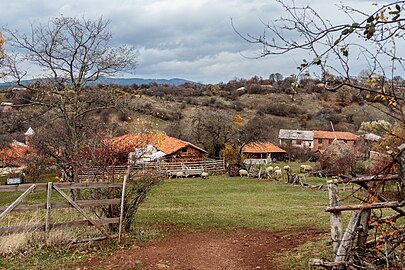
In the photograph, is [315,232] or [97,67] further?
[97,67]

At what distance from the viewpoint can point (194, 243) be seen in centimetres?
1065

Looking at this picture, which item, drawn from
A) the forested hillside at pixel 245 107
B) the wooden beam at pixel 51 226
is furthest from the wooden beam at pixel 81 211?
the forested hillside at pixel 245 107

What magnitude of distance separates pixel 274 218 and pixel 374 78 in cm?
1093

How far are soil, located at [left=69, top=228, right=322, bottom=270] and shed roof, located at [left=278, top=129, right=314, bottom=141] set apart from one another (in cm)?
6526

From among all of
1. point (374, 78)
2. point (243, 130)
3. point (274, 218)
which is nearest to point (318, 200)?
point (274, 218)

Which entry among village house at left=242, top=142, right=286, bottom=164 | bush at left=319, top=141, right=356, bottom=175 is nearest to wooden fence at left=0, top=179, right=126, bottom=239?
bush at left=319, top=141, right=356, bottom=175

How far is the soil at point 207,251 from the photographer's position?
27.5 feet

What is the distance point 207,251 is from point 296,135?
68.9m

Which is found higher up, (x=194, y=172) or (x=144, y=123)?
(x=144, y=123)

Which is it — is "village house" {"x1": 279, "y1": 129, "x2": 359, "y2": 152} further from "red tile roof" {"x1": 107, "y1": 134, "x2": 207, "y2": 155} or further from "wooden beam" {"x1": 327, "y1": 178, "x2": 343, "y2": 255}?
"wooden beam" {"x1": 327, "y1": 178, "x2": 343, "y2": 255}

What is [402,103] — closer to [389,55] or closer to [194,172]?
[389,55]

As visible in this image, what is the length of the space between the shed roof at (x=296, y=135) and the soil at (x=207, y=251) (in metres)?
65.3

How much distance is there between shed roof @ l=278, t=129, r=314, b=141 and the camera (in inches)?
2970

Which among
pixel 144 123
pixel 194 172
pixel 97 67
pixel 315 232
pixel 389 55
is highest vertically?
pixel 97 67
